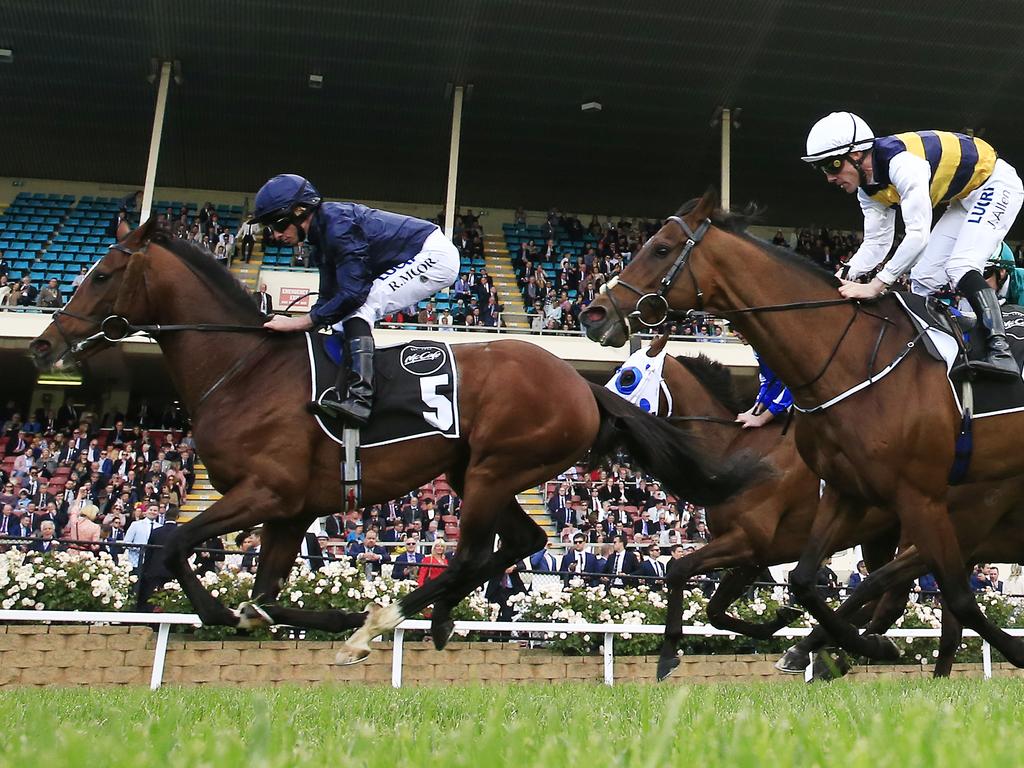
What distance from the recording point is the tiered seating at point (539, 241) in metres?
27.9

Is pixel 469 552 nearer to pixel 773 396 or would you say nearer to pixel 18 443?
pixel 773 396

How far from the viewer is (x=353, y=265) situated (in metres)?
5.92

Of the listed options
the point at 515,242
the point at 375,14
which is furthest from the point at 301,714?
the point at 515,242

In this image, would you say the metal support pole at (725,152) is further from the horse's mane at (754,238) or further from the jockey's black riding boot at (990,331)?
the jockey's black riding boot at (990,331)

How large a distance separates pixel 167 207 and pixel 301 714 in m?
26.8

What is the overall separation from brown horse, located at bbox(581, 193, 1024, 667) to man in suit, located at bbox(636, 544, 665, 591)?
4657 mm

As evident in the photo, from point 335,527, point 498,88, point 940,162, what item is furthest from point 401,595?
point 498,88

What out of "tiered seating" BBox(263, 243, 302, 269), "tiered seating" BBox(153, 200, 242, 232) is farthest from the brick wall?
"tiered seating" BBox(153, 200, 242, 232)

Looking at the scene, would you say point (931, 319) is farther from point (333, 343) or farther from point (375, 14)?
point (375, 14)

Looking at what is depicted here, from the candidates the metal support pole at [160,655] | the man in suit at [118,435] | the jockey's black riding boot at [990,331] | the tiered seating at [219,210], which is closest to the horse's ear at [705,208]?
the jockey's black riding boot at [990,331]

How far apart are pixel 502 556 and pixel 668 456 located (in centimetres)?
123

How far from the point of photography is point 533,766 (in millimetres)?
Result: 1663

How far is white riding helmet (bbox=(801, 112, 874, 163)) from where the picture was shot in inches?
221

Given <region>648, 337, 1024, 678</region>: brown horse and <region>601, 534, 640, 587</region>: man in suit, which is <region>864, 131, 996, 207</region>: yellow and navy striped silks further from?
<region>601, 534, 640, 587</region>: man in suit
